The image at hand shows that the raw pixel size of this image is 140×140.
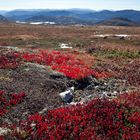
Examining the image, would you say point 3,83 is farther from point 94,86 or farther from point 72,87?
point 94,86

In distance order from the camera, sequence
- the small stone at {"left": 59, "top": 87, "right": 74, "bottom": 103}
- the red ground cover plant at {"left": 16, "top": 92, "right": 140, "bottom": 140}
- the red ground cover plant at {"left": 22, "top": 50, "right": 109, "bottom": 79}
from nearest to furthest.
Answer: the red ground cover plant at {"left": 16, "top": 92, "right": 140, "bottom": 140}, the small stone at {"left": 59, "top": 87, "right": 74, "bottom": 103}, the red ground cover plant at {"left": 22, "top": 50, "right": 109, "bottom": 79}

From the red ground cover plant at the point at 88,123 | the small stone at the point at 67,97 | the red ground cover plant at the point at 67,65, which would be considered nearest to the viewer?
the red ground cover plant at the point at 88,123

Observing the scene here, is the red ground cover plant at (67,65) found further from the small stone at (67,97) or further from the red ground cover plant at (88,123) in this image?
the red ground cover plant at (88,123)

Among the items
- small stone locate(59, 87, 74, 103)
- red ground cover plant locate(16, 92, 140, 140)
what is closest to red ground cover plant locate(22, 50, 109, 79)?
small stone locate(59, 87, 74, 103)

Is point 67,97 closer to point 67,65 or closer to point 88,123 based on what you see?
point 88,123

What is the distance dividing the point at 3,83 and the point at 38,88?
2.36 m

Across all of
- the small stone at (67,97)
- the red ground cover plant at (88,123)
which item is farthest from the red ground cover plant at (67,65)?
the red ground cover plant at (88,123)

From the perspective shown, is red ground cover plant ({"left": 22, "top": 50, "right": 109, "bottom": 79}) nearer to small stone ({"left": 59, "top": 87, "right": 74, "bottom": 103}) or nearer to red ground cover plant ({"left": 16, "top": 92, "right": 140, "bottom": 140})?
small stone ({"left": 59, "top": 87, "right": 74, "bottom": 103})

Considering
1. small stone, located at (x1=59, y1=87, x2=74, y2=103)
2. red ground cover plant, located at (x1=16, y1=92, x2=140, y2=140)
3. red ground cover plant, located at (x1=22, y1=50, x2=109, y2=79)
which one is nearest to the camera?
red ground cover plant, located at (x1=16, y1=92, x2=140, y2=140)

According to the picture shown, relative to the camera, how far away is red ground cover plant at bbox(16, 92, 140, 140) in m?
13.5

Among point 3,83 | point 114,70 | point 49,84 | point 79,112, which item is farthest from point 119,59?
point 79,112

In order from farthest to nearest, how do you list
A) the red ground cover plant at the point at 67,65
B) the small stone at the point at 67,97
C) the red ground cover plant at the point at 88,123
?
the red ground cover plant at the point at 67,65 < the small stone at the point at 67,97 < the red ground cover plant at the point at 88,123

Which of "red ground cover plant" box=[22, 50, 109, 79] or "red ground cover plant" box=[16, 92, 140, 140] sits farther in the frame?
"red ground cover plant" box=[22, 50, 109, 79]

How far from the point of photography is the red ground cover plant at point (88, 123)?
1352cm
